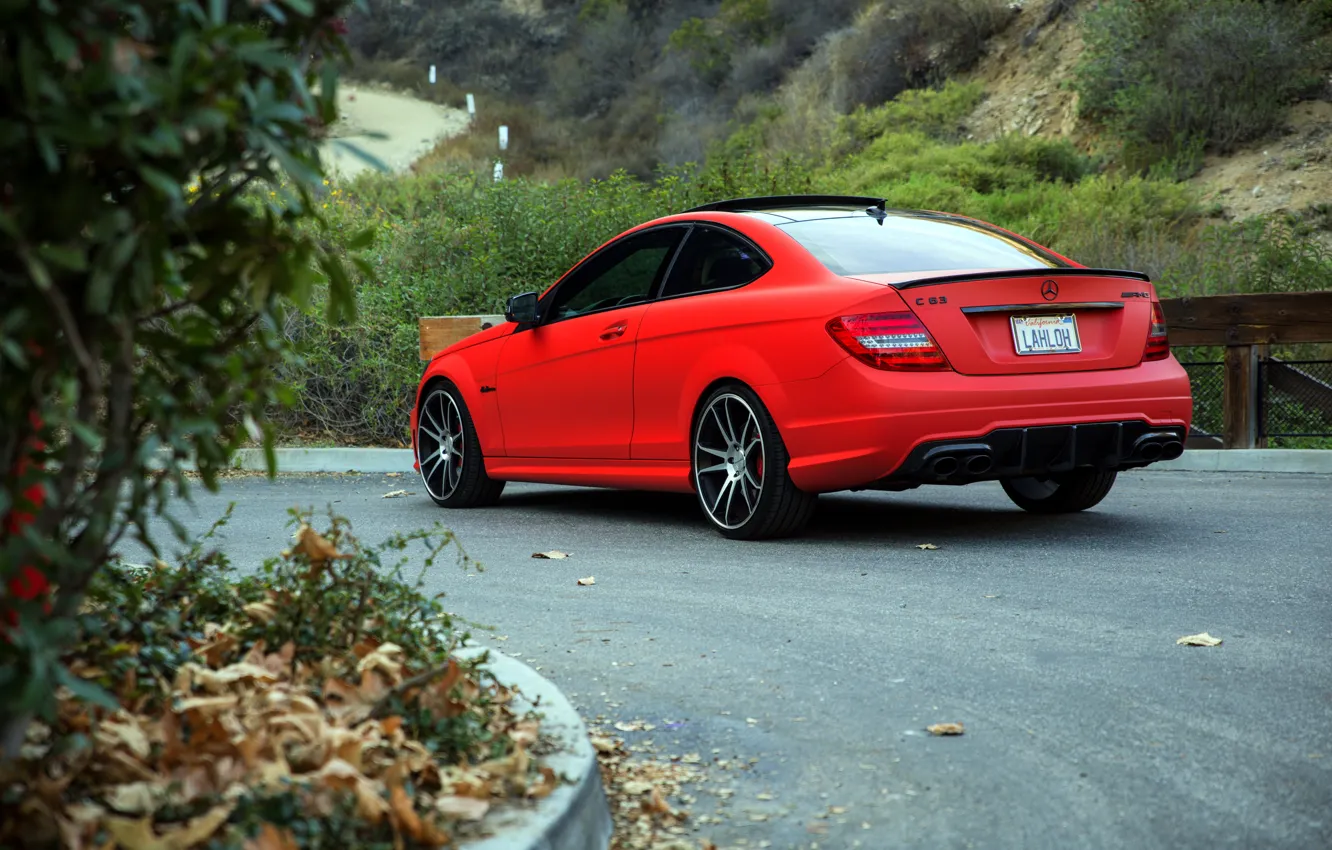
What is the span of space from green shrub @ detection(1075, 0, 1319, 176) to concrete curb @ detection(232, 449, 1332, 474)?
14.8 metres

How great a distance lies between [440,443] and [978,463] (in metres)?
4.05

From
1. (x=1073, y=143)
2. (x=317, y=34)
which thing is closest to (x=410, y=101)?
(x=1073, y=143)

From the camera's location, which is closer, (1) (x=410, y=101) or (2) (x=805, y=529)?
(2) (x=805, y=529)

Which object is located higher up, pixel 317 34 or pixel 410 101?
pixel 410 101

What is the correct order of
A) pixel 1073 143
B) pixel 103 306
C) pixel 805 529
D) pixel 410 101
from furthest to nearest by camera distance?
pixel 410 101 < pixel 1073 143 < pixel 805 529 < pixel 103 306

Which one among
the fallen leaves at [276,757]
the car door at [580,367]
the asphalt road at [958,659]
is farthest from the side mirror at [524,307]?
the fallen leaves at [276,757]

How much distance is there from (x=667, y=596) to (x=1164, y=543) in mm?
2595

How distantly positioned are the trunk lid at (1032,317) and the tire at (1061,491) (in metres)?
1.12

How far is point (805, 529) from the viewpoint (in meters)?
7.84

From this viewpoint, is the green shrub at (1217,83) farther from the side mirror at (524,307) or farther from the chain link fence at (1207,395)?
the side mirror at (524,307)

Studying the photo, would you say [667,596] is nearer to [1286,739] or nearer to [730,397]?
[730,397]

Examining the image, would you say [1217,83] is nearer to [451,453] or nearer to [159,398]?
[451,453]

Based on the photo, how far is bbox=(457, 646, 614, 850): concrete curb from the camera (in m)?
2.74

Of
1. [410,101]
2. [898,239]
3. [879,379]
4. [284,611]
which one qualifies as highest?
[410,101]
